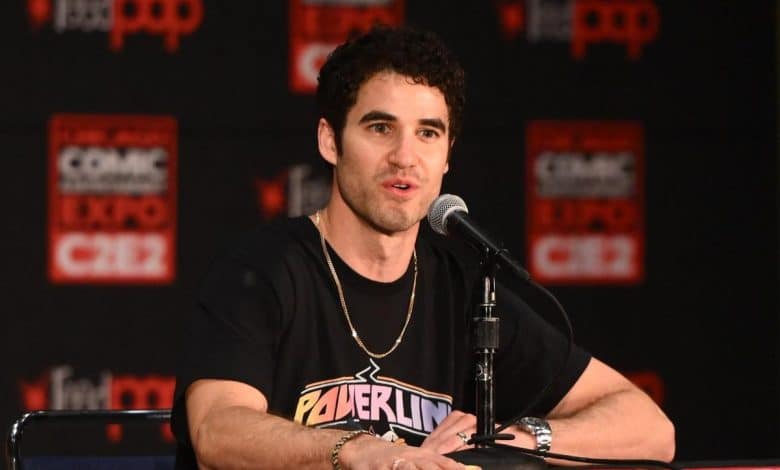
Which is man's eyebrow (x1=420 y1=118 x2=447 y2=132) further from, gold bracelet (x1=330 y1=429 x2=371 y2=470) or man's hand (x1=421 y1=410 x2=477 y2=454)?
gold bracelet (x1=330 y1=429 x2=371 y2=470)

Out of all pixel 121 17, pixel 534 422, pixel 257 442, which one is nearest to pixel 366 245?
pixel 534 422

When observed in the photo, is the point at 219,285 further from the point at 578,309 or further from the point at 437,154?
the point at 578,309

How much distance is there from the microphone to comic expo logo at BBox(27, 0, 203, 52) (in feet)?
7.16

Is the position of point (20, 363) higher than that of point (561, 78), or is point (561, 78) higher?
point (561, 78)

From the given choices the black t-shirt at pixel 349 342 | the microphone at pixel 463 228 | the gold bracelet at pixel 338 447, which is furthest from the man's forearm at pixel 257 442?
the microphone at pixel 463 228

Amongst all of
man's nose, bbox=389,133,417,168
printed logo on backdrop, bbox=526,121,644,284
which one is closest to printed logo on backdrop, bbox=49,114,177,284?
printed logo on backdrop, bbox=526,121,644,284

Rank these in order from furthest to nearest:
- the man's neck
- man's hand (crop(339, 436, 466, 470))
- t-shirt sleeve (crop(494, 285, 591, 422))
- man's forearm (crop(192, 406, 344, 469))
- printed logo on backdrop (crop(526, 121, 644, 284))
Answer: printed logo on backdrop (crop(526, 121, 644, 284)) < t-shirt sleeve (crop(494, 285, 591, 422)) < the man's neck < man's forearm (crop(192, 406, 344, 469)) < man's hand (crop(339, 436, 466, 470))

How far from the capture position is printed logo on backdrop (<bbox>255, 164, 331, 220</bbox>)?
4.21 metres

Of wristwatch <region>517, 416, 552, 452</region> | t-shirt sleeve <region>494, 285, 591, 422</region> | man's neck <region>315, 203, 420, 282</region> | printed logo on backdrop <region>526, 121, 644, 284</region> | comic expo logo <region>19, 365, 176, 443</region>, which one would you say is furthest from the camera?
printed logo on backdrop <region>526, 121, 644, 284</region>

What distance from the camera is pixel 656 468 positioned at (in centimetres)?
223

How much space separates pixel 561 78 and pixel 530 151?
258mm

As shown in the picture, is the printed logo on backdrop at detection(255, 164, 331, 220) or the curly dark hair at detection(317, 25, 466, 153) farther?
the printed logo on backdrop at detection(255, 164, 331, 220)

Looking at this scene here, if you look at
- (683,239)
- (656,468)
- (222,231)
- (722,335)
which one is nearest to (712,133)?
(683,239)

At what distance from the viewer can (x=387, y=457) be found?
1907mm
